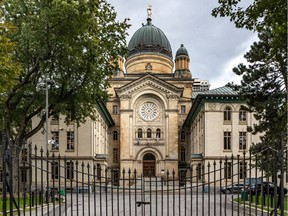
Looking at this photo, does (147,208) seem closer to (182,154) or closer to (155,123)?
(155,123)

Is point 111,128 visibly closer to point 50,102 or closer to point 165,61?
point 165,61

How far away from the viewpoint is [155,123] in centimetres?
5553

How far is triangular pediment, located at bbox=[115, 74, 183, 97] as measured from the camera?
54.2m

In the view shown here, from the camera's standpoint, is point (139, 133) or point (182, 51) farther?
point (182, 51)

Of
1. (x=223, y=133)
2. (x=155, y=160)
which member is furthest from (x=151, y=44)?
(x=223, y=133)

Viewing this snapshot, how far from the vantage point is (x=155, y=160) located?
54.5 meters

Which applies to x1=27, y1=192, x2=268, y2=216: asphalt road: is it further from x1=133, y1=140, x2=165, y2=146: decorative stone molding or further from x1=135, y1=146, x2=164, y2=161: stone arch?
x1=133, y1=140, x2=165, y2=146: decorative stone molding

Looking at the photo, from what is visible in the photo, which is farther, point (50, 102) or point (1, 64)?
point (50, 102)

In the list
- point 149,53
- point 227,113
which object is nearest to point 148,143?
point 227,113

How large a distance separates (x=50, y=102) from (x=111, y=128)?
32884 mm

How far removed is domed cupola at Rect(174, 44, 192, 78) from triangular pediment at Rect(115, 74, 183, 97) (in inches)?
392

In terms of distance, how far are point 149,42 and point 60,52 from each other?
42211 millimetres

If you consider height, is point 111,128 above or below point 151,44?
below

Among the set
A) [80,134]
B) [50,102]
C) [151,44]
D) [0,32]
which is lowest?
[80,134]
